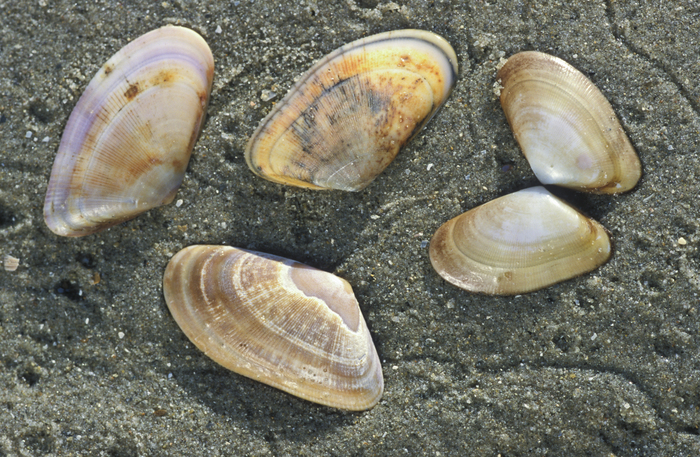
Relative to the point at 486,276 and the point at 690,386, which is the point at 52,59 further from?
the point at 690,386

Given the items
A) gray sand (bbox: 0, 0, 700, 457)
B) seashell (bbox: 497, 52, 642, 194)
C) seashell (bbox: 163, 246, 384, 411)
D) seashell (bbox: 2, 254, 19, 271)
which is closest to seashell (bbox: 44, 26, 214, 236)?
gray sand (bbox: 0, 0, 700, 457)

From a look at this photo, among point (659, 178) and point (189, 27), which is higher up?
point (189, 27)

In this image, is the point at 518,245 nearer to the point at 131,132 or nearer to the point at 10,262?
the point at 131,132

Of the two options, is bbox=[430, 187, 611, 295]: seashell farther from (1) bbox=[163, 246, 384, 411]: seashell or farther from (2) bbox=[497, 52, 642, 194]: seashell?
(1) bbox=[163, 246, 384, 411]: seashell

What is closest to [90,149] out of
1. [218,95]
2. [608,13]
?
[218,95]

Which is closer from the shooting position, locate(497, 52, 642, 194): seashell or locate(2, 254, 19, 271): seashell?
locate(497, 52, 642, 194): seashell
